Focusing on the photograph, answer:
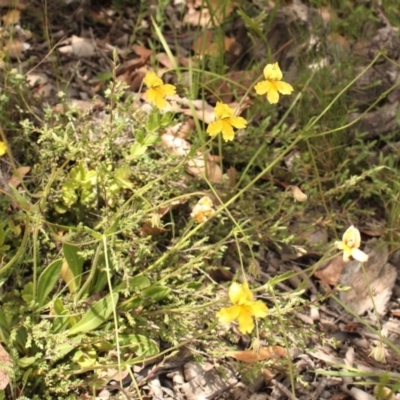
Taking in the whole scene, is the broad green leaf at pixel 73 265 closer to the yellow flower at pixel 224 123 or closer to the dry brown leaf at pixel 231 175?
the yellow flower at pixel 224 123

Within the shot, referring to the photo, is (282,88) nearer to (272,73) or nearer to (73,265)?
(272,73)

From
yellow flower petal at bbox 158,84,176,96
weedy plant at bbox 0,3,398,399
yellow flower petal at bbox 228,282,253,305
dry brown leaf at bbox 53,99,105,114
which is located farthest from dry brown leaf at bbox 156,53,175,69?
yellow flower petal at bbox 228,282,253,305

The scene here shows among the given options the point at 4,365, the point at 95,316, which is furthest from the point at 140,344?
the point at 4,365

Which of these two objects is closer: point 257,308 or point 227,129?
point 257,308

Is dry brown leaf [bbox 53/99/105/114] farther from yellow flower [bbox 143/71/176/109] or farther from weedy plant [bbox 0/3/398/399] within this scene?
yellow flower [bbox 143/71/176/109]

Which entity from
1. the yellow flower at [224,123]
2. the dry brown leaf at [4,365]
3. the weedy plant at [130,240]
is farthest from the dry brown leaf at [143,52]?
the dry brown leaf at [4,365]

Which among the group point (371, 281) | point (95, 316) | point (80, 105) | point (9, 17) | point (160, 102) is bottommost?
point (371, 281)
